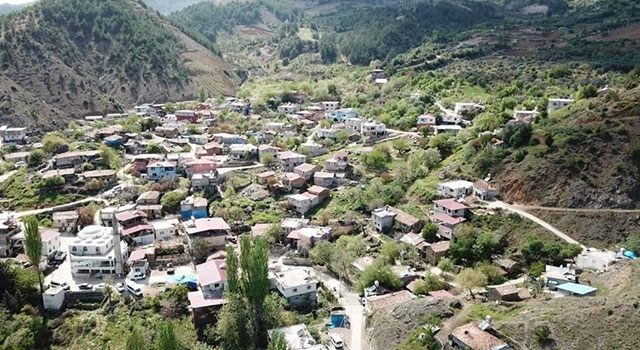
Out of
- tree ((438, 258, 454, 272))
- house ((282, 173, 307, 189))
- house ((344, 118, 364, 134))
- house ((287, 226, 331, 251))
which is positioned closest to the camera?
tree ((438, 258, 454, 272))

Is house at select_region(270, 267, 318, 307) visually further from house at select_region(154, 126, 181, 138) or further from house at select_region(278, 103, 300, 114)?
house at select_region(278, 103, 300, 114)

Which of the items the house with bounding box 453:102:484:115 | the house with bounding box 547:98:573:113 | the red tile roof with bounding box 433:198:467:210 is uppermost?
the house with bounding box 547:98:573:113

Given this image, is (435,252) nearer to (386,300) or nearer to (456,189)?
(386,300)

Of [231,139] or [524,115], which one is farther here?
[231,139]

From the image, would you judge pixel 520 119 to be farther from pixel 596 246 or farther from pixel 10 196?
pixel 10 196

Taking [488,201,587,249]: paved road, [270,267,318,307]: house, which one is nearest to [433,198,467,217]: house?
[488,201,587,249]: paved road

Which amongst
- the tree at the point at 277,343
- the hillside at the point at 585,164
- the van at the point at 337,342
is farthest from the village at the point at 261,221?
the tree at the point at 277,343

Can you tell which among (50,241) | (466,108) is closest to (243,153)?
(50,241)
